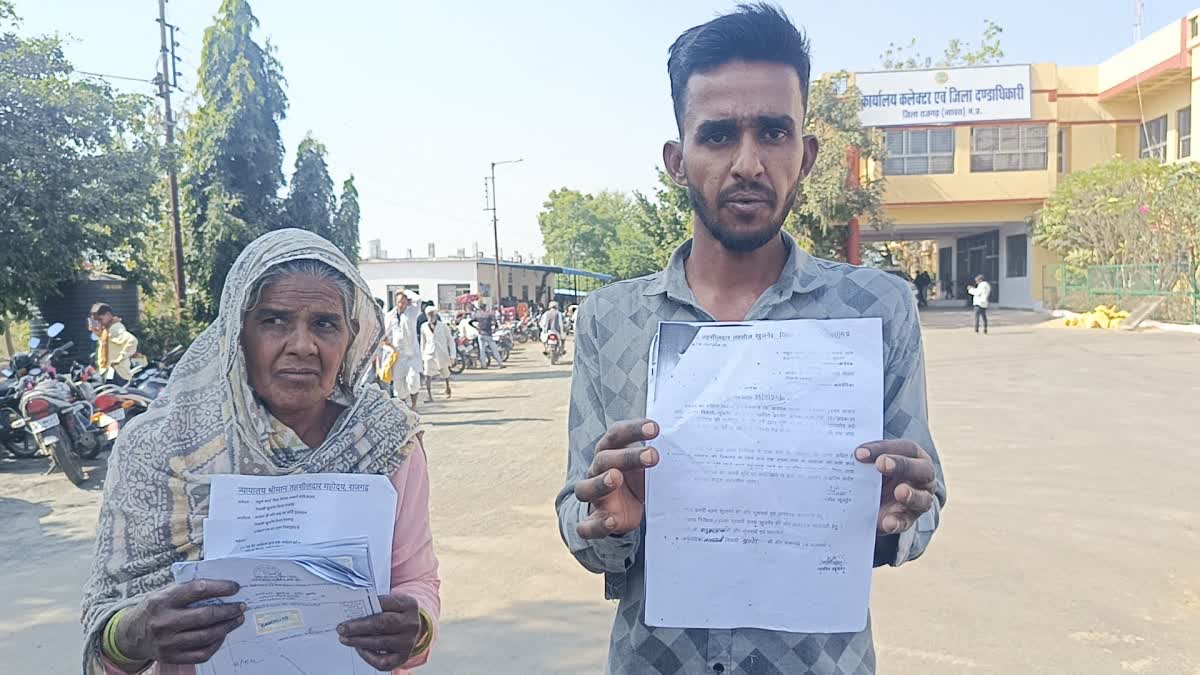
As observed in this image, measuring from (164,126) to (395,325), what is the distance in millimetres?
10144

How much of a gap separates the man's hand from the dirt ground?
2.34 metres

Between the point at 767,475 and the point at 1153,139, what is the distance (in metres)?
29.5

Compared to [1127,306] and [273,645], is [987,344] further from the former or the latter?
[273,645]

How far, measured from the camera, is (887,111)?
2536 cm

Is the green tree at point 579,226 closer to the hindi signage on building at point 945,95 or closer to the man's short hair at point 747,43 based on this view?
the hindi signage on building at point 945,95

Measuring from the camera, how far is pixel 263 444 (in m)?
1.68

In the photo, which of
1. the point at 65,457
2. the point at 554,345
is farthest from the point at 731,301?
the point at 554,345

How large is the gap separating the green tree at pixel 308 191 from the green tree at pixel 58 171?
401 centimetres

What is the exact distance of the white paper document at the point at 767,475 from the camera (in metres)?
1.20

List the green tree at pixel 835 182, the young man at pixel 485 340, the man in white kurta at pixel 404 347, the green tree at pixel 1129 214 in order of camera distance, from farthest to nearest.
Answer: the green tree at pixel 835 182 < the green tree at pixel 1129 214 < the young man at pixel 485 340 < the man in white kurta at pixel 404 347

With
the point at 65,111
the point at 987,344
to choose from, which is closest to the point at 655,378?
the point at 65,111

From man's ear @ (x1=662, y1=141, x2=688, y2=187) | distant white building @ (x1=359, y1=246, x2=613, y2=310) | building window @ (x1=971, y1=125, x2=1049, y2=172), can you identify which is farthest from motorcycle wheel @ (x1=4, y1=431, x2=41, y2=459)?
distant white building @ (x1=359, y1=246, x2=613, y2=310)

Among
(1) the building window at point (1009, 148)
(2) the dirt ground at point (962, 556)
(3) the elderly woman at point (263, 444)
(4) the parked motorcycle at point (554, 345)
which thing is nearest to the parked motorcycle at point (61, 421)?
(2) the dirt ground at point (962, 556)

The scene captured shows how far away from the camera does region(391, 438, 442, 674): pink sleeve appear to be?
1687mm
